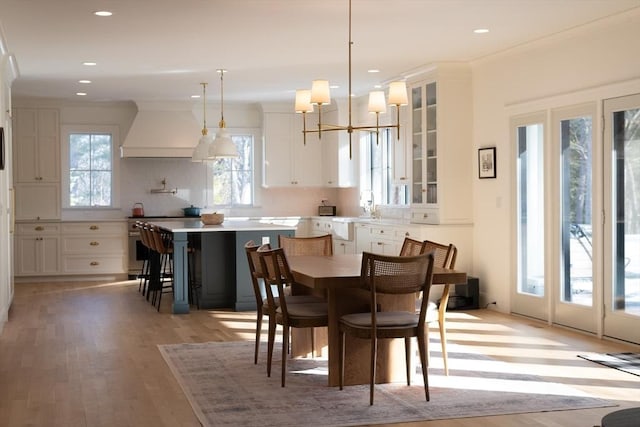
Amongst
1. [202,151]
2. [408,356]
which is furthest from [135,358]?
[202,151]

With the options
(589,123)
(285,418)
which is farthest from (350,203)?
(285,418)

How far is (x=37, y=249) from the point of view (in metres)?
11.5

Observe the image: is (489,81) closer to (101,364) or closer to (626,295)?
(626,295)

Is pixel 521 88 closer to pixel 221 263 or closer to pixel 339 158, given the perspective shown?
pixel 221 263

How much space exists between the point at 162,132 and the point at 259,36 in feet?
16.3

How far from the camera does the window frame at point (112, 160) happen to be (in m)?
12.0

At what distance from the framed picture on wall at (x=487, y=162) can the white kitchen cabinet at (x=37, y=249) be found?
234 inches

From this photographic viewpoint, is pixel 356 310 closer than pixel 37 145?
Yes

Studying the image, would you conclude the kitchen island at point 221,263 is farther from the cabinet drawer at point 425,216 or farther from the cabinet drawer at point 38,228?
the cabinet drawer at point 38,228

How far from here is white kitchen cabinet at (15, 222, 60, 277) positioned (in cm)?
1140

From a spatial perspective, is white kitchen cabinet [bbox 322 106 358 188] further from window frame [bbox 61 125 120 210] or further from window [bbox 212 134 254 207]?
window frame [bbox 61 125 120 210]

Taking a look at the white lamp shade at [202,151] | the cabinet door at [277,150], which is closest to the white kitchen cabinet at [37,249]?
the white lamp shade at [202,151]

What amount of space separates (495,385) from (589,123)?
271 centimetres

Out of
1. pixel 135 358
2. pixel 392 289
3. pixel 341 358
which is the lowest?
pixel 135 358
